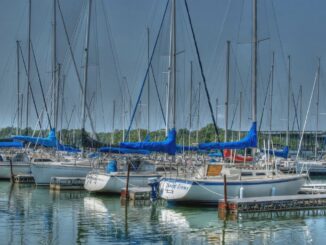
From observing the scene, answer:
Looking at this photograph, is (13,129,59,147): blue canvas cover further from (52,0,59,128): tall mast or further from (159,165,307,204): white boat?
(159,165,307,204): white boat

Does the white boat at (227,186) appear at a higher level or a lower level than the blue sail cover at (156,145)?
lower

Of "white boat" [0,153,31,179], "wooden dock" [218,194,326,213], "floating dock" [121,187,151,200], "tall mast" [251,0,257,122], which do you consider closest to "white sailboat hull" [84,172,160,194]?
"floating dock" [121,187,151,200]

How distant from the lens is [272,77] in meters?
79.0

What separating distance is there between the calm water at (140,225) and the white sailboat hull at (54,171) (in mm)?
9601

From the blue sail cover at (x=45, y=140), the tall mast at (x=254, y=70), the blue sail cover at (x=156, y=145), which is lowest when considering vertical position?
the blue sail cover at (x=156, y=145)

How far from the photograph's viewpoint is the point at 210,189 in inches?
1451

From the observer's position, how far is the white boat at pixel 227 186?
36.7 metres

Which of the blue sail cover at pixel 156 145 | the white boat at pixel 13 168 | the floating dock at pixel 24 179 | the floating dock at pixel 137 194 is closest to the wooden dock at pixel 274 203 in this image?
the blue sail cover at pixel 156 145

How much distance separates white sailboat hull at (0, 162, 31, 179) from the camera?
5703cm

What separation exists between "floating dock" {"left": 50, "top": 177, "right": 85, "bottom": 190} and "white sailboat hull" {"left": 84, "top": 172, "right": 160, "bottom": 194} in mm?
4105

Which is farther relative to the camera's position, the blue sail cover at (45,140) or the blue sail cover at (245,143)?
the blue sail cover at (45,140)

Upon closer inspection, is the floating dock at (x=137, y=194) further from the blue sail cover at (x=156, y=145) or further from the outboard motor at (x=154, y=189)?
the blue sail cover at (x=156, y=145)

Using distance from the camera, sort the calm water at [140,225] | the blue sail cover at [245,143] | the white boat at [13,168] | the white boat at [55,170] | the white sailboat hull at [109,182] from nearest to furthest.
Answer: the calm water at [140,225]
the blue sail cover at [245,143]
the white sailboat hull at [109,182]
the white boat at [55,170]
the white boat at [13,168]

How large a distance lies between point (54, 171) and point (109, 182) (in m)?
8.89
